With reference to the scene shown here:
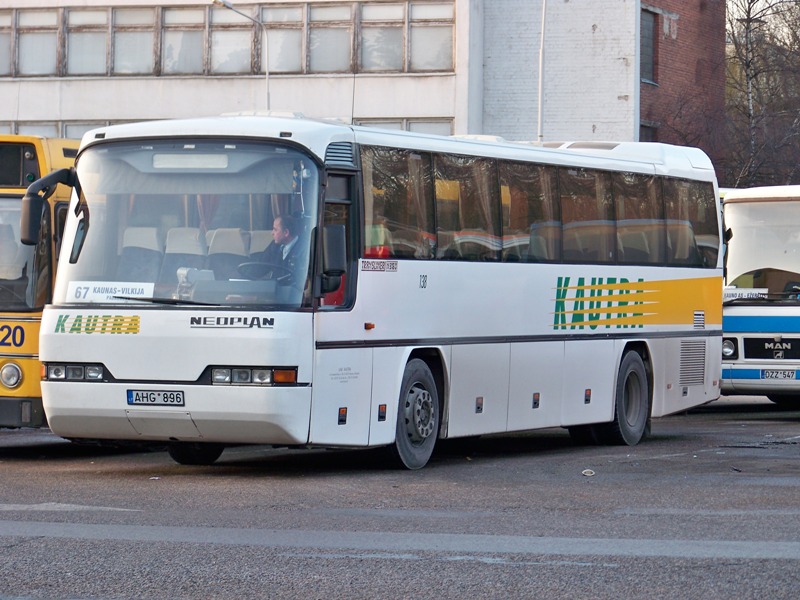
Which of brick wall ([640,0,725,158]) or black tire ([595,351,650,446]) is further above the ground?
brick wall ([640,0,725,158])

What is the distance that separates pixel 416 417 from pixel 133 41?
127 feet

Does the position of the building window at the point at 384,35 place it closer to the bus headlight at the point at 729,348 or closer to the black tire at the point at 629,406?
the bus headlight at the point at 729,348

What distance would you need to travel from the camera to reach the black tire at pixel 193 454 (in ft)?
49.0

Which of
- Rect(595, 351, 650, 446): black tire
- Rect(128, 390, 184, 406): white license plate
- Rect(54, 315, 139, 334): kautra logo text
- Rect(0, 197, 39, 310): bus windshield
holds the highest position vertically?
Rect(0, 197, 39, 310): bus windshield

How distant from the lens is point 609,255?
57.9 feet

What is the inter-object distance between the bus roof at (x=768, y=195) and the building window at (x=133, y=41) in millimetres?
31074

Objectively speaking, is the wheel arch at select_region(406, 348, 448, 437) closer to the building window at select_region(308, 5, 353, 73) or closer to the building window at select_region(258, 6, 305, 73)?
the building window at select_region(308, 5, 353, 73)

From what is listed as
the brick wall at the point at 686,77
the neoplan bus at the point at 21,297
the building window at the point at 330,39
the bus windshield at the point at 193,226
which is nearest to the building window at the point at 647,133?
the brick wall at the point at 686,77

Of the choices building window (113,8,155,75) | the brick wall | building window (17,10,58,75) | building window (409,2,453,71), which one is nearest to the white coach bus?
building window (409,2,453,71)

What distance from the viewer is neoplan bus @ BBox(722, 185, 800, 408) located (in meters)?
21.6

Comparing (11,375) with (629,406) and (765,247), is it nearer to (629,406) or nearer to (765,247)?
(629,406)

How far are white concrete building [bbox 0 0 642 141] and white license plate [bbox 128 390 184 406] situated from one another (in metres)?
35.1

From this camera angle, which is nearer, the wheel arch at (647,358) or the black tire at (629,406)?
the black tire at (629,406)

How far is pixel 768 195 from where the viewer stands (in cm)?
2238
